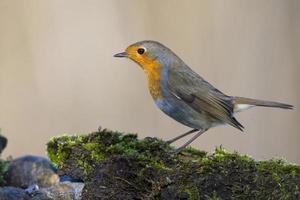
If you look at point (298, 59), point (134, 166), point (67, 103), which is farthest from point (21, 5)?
point (134, 166)

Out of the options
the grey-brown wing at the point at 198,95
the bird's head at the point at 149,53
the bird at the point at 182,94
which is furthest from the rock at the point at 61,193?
the bird's head at the point at 149,53

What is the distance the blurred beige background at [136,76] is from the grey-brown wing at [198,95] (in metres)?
3.33

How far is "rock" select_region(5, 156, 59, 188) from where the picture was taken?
467cm

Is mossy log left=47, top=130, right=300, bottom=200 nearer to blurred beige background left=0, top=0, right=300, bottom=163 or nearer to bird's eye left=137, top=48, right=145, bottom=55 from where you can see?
bird's eye left=137, top=48, right=145, bottom=55

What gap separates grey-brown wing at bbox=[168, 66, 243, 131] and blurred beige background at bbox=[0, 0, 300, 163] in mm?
3328

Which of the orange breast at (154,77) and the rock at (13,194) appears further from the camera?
the orange breast at (154,77)

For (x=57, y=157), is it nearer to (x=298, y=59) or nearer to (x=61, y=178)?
(x=61, y=178)

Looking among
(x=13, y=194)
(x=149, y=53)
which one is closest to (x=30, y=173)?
(x=13, y=194)

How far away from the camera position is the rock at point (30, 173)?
15.3 ft

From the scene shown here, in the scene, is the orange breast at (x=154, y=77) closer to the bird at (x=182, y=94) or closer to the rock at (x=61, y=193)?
the bird at (x=182, y=94)

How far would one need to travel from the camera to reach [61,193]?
3959 millimetres

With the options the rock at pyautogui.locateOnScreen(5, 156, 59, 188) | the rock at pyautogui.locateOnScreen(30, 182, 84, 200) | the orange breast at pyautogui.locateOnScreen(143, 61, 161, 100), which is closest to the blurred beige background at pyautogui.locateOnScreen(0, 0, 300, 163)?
the orange breast at pyautogui.locateOnScreen(143, 61, 161, 100)

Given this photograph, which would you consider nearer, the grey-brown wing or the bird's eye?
the grey-brown wing

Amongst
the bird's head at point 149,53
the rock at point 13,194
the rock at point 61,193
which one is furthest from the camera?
the bird's head at point 149,53
